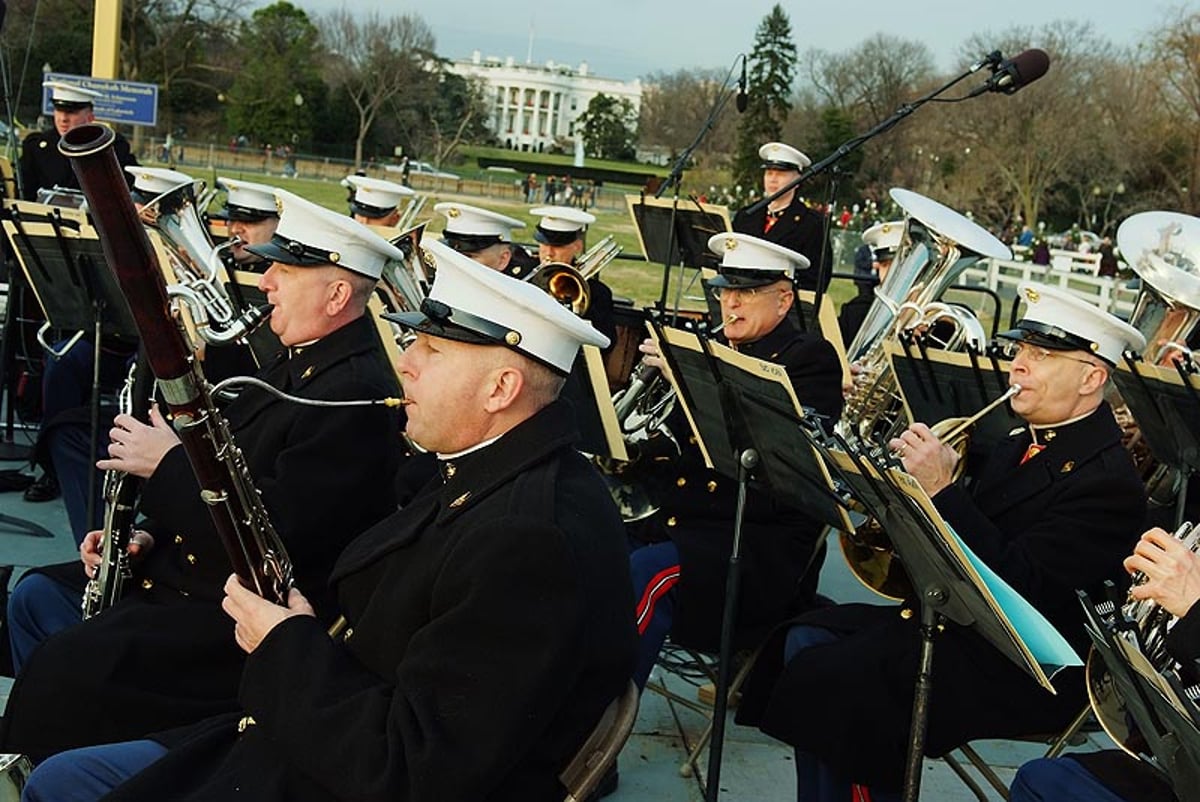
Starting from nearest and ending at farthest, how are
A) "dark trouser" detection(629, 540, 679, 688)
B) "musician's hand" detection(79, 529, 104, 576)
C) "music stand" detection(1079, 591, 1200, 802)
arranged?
1. "music stand" detection(1079, 591, 1200, 802)
2. "musician's hand" detection(79, 529, 104, 576)
3. "dark trouser" detection(629, 540, 679, 688)

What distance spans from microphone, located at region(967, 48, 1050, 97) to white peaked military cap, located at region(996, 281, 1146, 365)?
1840 mm

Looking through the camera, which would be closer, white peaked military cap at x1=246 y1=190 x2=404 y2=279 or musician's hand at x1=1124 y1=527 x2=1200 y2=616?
musician's hand at x1=1124 y1=527 x2=1200 y2=616

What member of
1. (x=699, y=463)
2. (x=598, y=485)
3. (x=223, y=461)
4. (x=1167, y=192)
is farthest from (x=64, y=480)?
(x=1167, y=192)

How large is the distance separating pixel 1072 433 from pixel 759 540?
1.15m

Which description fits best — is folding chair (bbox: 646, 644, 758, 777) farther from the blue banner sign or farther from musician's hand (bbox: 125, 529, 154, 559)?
the blue banner sign

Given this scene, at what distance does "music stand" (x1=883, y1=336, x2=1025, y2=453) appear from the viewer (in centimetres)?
498

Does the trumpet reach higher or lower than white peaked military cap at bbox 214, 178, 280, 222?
lower

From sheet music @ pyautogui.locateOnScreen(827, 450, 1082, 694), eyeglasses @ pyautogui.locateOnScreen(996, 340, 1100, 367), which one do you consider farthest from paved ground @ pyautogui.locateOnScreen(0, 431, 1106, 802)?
sheet music @ pyautogui.locateOnScreen(827, 450, 1082, 694)

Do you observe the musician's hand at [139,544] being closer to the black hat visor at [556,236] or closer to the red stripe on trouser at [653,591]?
the red stripe on trouser at [653,591]

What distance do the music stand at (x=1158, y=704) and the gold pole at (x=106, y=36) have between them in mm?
12459

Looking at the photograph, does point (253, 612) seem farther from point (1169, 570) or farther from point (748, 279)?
point (748, 279)

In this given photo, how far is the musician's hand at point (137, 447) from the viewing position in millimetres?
3521

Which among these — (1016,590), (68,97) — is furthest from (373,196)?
(1016,590)

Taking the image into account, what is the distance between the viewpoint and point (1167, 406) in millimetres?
4391
